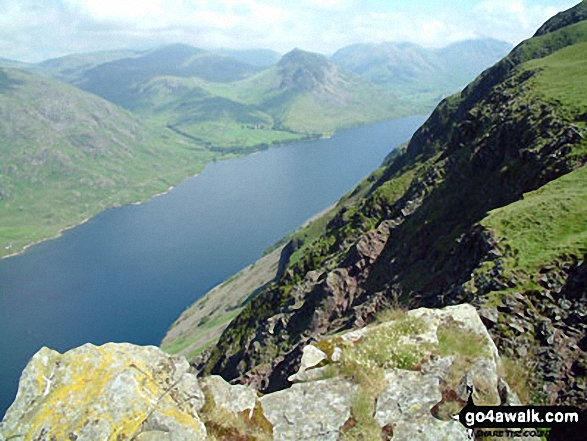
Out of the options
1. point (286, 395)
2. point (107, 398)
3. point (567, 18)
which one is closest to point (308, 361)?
point (286, 395)

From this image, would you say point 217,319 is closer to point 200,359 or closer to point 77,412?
point 200,359

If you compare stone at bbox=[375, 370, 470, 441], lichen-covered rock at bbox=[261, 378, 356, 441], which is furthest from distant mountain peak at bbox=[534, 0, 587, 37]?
lichen-covered rock at bbox=[261, 378, 356, 441]

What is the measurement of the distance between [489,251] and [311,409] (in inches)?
752

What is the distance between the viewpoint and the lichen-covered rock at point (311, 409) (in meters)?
12.3

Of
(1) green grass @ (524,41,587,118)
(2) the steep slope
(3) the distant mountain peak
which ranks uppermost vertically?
(3) the distant mountain peak

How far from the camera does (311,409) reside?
13.0m

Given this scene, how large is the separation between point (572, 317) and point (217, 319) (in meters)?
154

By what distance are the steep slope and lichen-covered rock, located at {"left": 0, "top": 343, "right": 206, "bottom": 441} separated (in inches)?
461

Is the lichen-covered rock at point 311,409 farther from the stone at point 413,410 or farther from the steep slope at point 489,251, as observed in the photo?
the steep slope at point 489,251

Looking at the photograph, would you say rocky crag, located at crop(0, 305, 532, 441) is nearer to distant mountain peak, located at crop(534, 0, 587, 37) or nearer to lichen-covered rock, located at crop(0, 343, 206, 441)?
lichen-covered rock, located at crop(0, 343, 206, 441)

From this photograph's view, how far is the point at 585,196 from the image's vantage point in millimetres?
28734

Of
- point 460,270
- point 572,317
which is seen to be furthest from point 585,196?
point 572,317

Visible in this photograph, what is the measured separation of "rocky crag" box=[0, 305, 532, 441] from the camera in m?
11.9

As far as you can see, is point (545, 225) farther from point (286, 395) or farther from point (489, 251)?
point (286, 395)
